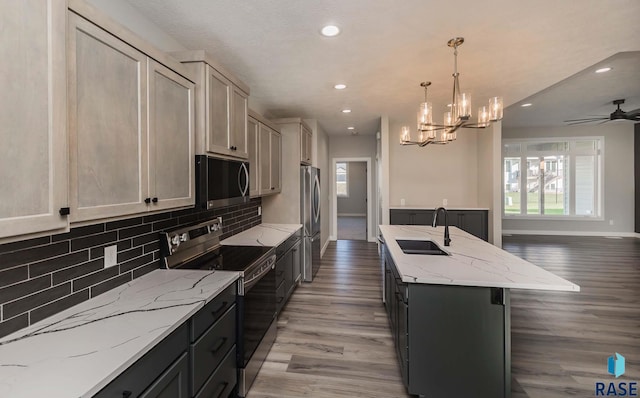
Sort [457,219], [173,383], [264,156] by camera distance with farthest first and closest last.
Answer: [457,219] < [264,156] < [173,383]

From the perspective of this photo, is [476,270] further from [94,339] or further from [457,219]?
[457,219]

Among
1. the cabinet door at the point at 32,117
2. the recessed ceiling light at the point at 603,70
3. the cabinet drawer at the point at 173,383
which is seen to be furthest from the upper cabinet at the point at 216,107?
the recessed ceiling light at the point at 603,70

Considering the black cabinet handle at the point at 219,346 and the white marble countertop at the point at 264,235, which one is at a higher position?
the white marble countertop at the point at 264,235

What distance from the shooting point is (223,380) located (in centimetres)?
168

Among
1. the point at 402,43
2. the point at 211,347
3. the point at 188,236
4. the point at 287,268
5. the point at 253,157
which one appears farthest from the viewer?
the point at 287,268

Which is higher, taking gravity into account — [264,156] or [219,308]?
[264,156]

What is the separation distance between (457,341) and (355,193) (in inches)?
408

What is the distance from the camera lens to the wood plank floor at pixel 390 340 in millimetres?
2039

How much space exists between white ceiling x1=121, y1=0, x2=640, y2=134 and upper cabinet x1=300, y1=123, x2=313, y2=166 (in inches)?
19.4

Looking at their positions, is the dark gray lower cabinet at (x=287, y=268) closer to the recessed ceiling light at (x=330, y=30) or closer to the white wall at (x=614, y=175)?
the recessed ceiling light at (x=330, y=30)

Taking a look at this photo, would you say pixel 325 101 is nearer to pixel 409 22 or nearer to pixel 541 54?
pixel 409 22

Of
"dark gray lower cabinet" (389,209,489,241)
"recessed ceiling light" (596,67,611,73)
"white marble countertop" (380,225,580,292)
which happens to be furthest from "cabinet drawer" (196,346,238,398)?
"recessed ceiling light" (596,67,611,73)

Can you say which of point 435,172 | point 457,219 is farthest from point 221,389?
point 435,172

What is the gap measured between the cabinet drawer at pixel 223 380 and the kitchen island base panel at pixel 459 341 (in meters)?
1.12
